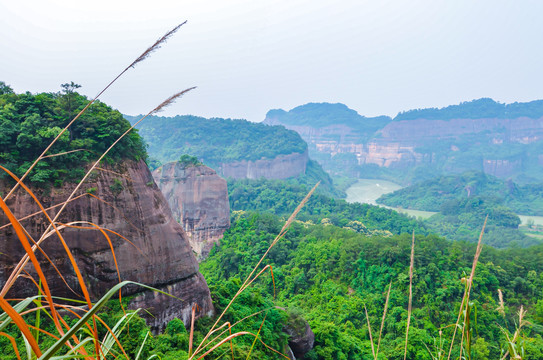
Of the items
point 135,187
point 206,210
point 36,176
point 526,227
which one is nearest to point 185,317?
point 135,187

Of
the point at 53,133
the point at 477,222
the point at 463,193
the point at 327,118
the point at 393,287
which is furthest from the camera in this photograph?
the point at 327,118

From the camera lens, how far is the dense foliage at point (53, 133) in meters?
8.43

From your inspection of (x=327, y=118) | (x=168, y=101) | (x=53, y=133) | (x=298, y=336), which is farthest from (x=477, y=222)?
(x=327, y=118)

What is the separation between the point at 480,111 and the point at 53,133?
132344 millimetres

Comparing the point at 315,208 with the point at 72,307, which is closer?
the point at 72,307

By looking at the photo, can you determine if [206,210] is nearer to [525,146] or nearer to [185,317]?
[185,317]

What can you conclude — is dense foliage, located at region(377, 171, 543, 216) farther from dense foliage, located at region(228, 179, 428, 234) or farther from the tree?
the tree

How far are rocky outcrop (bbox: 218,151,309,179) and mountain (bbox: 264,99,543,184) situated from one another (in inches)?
1702

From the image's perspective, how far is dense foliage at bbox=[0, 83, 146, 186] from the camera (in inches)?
332

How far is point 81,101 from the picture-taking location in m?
9.84

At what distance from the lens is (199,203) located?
27359mm

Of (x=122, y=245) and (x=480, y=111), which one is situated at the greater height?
(x=480, y=111)

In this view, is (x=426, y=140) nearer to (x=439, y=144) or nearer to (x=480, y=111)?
(x=439, y=144)

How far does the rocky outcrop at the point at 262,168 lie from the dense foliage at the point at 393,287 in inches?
1441
